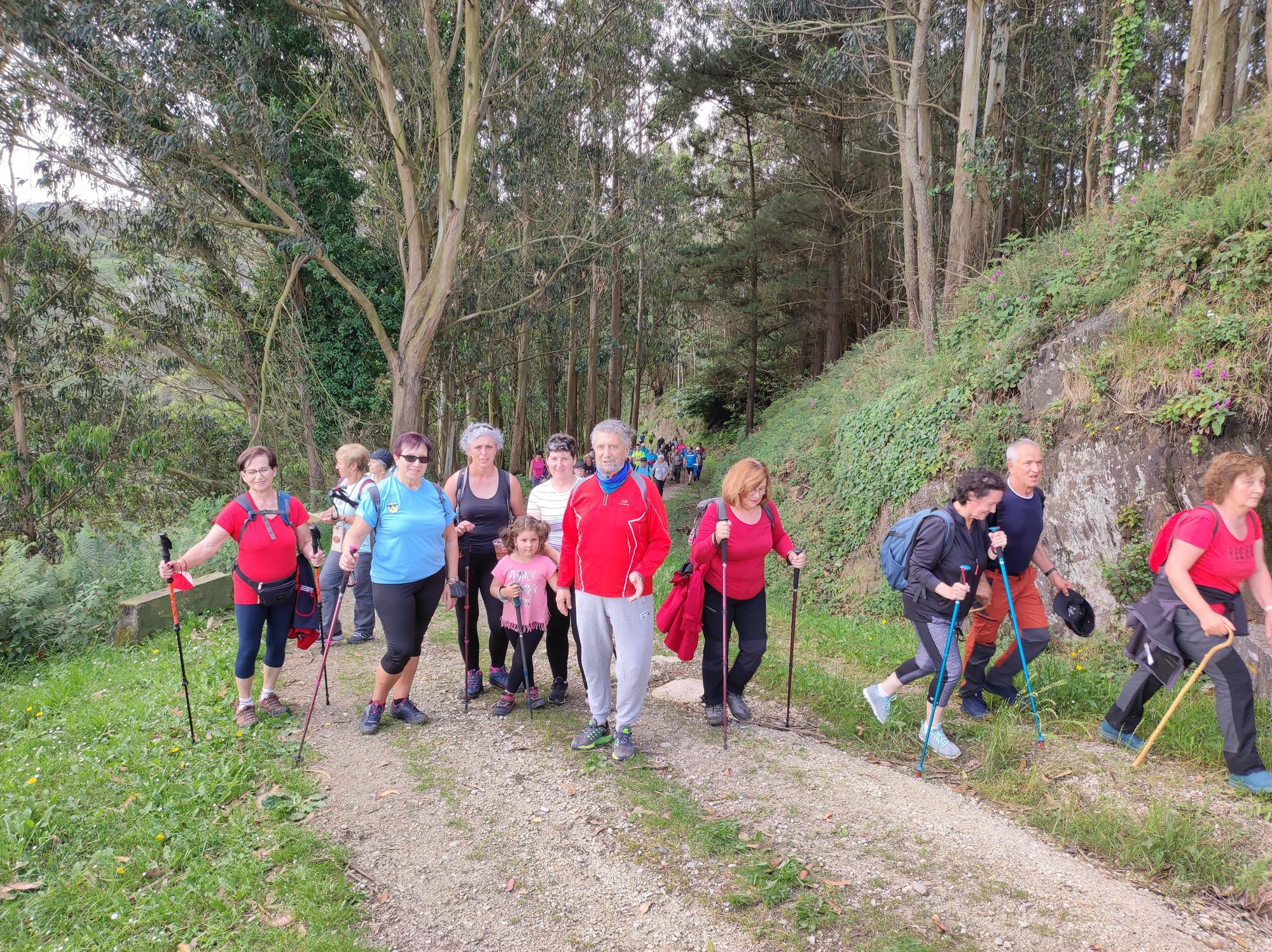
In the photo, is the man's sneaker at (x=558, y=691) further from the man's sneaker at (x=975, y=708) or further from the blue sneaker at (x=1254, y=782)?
the blue sneaker at (x=1254, y=782)

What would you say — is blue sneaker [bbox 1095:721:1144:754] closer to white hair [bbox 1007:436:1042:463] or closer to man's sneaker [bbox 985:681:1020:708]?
man's sneaker [bbox 985:681:1020:708]

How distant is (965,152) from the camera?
12.4 m

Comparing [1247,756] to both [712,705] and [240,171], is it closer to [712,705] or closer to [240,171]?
[712,705]

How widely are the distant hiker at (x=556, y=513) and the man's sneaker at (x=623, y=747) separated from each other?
1017mm

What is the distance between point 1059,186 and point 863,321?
6.91 metres

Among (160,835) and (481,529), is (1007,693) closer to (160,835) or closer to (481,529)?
(481,529)

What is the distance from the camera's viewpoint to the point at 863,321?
85.3 ft

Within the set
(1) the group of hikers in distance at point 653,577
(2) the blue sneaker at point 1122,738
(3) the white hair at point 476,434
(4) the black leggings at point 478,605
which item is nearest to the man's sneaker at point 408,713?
(1) the group of hikers in distance at point 653,577

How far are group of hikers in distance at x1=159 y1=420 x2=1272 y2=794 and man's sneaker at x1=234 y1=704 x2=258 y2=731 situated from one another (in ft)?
0.05

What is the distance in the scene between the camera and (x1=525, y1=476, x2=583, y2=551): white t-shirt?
549cm

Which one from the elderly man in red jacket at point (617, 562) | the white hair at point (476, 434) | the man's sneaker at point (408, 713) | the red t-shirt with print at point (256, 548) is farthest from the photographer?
the white hair at point (476, 434)

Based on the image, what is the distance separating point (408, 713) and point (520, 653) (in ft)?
2.91

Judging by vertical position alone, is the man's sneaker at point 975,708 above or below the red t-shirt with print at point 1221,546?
below

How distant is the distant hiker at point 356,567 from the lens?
19.9ft
